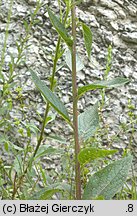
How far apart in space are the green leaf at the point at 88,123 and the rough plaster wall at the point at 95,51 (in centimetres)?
58

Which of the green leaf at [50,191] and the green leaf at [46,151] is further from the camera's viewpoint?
the green leaf at [46,151]

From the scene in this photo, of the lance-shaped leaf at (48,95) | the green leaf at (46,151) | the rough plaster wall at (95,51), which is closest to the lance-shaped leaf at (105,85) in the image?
the lance-shaped leaf at (48,95)

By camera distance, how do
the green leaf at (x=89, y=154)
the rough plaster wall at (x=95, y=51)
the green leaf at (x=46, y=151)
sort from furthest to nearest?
the rough plaster wall at (x=95, y=51) < the green leaf at (x=46, y=151) < the green leaf at (x=89, y=154)

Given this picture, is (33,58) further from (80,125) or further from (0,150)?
(80,125)

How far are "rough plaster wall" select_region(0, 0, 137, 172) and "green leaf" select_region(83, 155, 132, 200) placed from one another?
0.67m

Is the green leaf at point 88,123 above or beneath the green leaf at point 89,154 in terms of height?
above

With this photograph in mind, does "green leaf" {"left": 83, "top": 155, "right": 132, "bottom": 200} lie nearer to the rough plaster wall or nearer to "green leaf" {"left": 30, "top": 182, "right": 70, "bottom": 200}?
"green leaf" {"left": 30, "top": 182, "right": 70, "bottom": 200}

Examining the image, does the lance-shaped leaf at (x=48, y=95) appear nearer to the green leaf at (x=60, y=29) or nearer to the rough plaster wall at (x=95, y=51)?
the green leaf at (x=60, y=29)

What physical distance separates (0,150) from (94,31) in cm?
62

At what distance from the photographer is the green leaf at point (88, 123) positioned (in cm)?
55

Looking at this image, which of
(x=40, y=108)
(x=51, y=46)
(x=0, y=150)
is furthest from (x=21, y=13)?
(x=0, y=150)

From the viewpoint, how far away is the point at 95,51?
4.71 ft

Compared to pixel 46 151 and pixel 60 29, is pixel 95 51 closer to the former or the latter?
pixel 46 151

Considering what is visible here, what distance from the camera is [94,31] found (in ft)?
4.91
